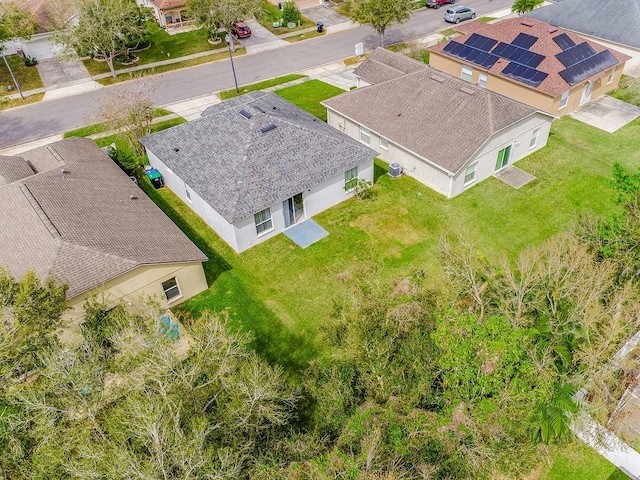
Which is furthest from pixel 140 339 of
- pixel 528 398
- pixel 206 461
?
pixel 528 398

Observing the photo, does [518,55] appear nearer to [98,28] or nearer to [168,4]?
[98,28]

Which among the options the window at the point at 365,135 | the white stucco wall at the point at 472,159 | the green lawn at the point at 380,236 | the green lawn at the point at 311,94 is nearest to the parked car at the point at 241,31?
the green lawn at the point at 311,94

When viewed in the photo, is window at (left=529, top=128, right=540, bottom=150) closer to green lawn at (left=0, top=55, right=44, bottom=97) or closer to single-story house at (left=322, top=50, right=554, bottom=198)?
single-story house at (left=322, top=50, right=554, bottom=198)

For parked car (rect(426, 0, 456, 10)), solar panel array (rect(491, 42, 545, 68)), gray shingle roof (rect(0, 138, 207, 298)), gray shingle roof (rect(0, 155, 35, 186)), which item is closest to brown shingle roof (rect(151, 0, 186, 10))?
parked car (rect(426, 0, 456, 10))

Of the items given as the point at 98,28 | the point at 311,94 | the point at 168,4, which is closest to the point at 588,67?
the point at 311,94

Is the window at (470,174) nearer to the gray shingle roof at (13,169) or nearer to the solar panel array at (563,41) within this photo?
the solar panel array at (563,41)

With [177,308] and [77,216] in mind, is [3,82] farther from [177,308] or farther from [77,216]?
[177,308]
